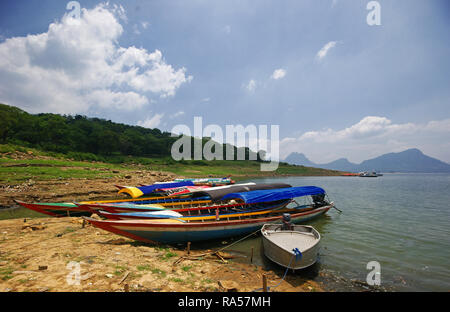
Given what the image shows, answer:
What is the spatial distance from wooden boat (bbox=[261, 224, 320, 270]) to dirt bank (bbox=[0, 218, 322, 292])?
Answer: 2.18ft

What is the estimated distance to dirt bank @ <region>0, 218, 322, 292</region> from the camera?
18.5ft

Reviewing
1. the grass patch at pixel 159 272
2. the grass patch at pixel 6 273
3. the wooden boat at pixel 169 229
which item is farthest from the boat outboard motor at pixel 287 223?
the grass patch at pixel 6 273

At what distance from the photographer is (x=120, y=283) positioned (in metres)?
5.70

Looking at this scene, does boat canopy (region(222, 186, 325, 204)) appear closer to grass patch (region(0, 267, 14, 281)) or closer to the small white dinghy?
the small white dinghy

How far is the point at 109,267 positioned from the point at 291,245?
7.77m

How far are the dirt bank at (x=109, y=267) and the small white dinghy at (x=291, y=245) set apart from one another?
2.19 feet

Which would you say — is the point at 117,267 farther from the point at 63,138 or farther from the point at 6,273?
the point at 63,138

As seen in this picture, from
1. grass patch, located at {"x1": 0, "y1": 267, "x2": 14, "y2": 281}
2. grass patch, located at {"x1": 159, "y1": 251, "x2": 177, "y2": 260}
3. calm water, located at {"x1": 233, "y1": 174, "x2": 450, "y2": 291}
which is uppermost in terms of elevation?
grass patch, located at {"x1": 0, "y1": 267, "x2": 14, "y2": 281}

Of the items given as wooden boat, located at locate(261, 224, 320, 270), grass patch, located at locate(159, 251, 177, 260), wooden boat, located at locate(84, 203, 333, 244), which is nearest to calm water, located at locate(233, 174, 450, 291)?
wooden boat, located at locate(261, 224, 320, 270)

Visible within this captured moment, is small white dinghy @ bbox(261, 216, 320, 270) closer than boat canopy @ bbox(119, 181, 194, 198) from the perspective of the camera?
Yes
